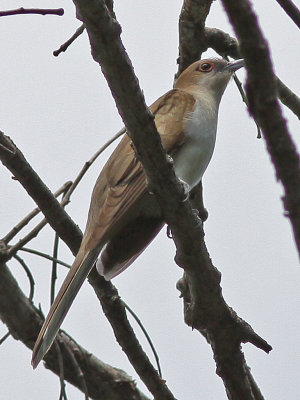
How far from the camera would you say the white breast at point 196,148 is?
5.20 meters

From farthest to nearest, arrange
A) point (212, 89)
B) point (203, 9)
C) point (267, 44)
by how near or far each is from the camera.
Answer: point (212, 89) < point (203, 9) < point (267, 44)

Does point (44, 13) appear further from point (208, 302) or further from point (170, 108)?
point (170, 108)

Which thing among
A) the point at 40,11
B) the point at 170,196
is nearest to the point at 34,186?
the point at 170,196

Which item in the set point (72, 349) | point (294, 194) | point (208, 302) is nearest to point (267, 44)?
point (294, 194)

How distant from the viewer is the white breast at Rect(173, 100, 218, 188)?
17.1ft

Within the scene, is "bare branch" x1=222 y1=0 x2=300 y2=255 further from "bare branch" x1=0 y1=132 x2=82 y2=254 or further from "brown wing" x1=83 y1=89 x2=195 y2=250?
"brown wing" x1=83 y1=89 x2=195 y2=250

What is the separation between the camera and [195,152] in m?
5.28

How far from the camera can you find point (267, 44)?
5.30 feet

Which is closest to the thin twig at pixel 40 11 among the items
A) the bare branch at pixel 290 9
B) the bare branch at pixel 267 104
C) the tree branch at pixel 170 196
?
the tree branch at pixel 170 196

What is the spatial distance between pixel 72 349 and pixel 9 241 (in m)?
0.98

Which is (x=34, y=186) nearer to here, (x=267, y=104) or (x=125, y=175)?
(x=125, y=175)

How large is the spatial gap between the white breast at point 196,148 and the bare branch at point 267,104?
11.3ft

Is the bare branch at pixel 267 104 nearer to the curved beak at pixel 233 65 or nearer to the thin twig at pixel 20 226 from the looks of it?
Result: the thin twig at pixel 20 226

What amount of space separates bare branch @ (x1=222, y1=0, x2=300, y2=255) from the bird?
2.83 m
